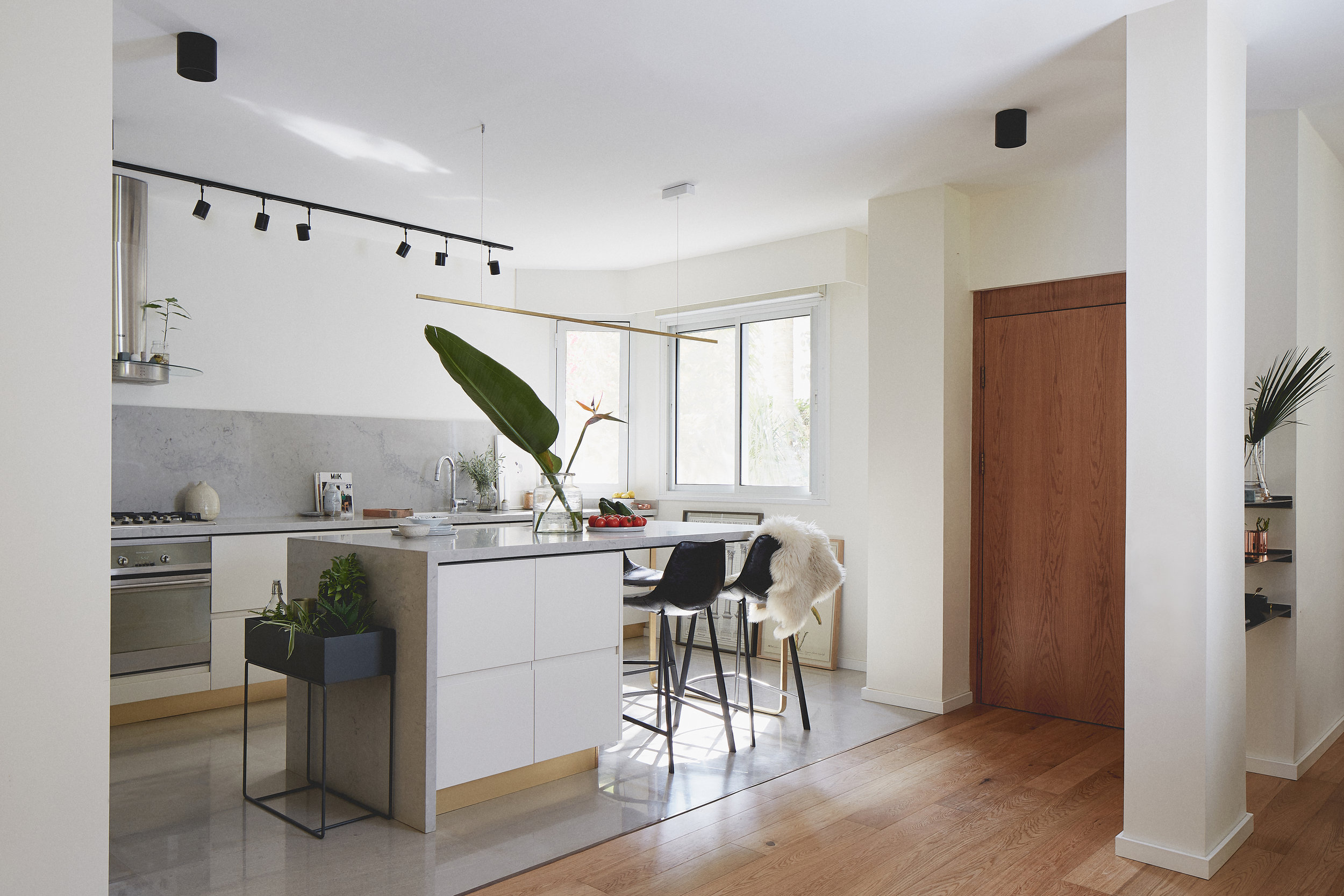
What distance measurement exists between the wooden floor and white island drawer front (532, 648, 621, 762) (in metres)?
0.52

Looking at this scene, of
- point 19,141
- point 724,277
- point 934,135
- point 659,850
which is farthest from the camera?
point 724,277

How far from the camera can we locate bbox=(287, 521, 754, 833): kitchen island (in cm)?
291

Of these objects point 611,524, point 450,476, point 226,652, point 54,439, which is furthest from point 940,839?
point 450,476

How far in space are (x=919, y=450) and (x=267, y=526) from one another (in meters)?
3.51

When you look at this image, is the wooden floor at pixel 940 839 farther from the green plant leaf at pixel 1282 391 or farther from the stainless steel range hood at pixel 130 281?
the stainless steel range hood at pixel 130 281

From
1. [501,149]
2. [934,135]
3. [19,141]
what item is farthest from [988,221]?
[19,141]

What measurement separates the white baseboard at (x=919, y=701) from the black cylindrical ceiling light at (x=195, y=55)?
418 centimetres

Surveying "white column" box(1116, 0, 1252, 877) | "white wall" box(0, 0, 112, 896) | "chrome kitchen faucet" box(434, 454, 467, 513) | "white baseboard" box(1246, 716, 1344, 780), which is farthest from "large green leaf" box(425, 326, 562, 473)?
"white baseboard" box(1246, 716, 1344, 780)

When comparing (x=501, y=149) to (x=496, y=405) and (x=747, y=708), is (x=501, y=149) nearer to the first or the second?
(x=496, y=405)

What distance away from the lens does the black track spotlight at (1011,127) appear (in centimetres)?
364

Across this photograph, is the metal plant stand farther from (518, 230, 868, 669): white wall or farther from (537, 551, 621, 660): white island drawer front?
(518, 230, 868, 669): white wall

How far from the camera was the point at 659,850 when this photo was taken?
9.17 feet

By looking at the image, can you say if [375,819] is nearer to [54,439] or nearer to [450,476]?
[54,439]

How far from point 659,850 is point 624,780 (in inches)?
26.3
